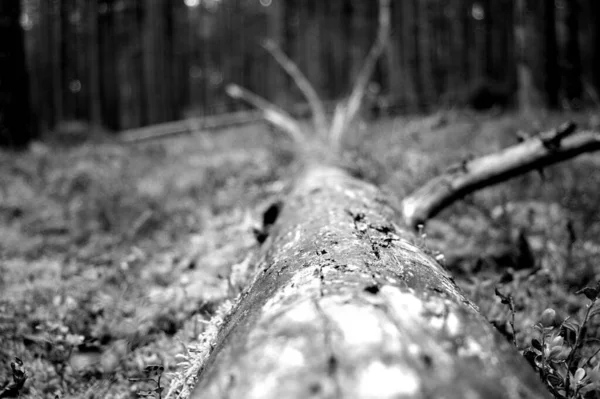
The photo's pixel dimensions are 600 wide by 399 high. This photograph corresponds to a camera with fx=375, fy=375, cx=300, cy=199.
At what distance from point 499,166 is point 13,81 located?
9135 millimetres

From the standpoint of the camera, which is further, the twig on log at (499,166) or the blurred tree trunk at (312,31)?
the blurred tree trunk at (312,31)

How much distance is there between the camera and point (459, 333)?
0.96 meters

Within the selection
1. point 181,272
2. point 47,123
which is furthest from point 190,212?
point 47,123

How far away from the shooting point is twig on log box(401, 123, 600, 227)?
2.37 m

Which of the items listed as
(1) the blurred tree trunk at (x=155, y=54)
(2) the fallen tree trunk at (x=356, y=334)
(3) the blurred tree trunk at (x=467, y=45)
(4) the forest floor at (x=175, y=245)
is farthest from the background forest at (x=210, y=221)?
(3) the blurred tree trunk at (x=467, y=45)

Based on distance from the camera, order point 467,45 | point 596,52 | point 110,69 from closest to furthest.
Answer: point 596,52
point 110,69
point 467,45

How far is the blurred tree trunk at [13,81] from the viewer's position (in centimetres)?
752

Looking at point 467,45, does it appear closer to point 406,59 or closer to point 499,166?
point 406,59

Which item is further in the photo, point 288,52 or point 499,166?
point 288,52

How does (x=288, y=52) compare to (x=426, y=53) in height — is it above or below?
above

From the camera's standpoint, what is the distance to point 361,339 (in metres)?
0.90

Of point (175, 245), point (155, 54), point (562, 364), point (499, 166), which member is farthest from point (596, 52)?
point (155, 54)

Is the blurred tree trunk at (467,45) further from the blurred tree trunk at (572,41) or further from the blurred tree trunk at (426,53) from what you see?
the blurred tree trunk at (572,41)

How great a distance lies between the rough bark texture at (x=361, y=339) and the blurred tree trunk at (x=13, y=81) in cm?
878
